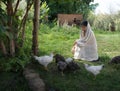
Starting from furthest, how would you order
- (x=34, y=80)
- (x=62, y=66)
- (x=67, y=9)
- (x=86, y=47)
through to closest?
1. (x=67, y=9)
2. (x=86, y=47)
3. (x=62, y=66)
4. (x=34, y=80)

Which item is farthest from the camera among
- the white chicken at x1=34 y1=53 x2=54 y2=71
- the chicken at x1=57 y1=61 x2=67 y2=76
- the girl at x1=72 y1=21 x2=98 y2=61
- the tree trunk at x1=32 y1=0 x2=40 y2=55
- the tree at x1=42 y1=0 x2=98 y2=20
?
the tree at x1=42 y1=0 x2=98 y2=20

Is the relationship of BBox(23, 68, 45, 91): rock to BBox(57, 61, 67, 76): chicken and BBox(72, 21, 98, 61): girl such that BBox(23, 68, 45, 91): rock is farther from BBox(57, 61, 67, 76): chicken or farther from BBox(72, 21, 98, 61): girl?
BBox(72, 21, 98, 61): girl

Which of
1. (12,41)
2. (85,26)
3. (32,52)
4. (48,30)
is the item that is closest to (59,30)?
(48,30)

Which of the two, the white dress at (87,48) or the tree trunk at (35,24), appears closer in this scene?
the tree trunk at (35,24)

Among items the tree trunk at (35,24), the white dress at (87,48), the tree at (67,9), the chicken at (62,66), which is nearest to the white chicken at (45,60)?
the chicken at (62,66)

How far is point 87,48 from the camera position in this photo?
31.5 ft

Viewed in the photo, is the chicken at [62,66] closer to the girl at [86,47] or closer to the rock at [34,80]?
the rock at [34,80]

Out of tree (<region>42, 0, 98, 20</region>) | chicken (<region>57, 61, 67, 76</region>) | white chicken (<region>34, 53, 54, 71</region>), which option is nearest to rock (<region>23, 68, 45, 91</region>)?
white chicken (<region>34, 53, 54, 71</region>)

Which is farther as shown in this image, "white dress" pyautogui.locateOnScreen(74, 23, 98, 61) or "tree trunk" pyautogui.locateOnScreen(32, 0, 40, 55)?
"white dress" pyautogui.locateOnScreen(74, 23, 98, 61)

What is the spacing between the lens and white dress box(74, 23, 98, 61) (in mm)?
9430

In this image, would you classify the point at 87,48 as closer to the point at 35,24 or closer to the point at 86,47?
the point at 86,47

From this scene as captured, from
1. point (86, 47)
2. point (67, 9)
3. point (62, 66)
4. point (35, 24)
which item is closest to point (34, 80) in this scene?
point (62, 66)

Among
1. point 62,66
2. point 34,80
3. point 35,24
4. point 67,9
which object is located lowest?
point 34,80

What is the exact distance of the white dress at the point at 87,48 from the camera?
30.9 feet
